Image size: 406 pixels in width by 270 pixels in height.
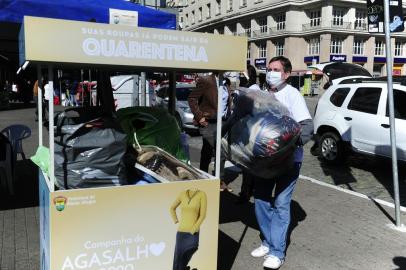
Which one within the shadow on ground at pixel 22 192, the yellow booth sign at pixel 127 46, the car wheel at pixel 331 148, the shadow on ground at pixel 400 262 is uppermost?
the yellow booth sign at pixel 127 46

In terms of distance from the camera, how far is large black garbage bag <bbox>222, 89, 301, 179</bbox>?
3.45 metres

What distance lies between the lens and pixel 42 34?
248 cm

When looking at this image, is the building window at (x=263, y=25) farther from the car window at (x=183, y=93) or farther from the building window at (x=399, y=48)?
the car window at (x=183, y=93)

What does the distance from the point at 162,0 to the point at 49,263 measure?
20.3 metres

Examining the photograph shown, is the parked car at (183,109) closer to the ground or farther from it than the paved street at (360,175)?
farther from it

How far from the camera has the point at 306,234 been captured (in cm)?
517

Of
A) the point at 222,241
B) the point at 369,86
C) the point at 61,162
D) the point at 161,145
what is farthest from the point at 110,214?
the point at 369,86

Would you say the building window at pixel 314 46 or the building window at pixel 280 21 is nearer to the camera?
the building window at pixel 314 46

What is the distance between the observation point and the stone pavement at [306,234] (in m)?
4.35

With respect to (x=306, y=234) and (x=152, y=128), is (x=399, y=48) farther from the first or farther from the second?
(x=152, y=128)

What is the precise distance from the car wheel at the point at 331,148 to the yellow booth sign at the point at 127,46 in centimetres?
677

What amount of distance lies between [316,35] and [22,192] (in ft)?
175

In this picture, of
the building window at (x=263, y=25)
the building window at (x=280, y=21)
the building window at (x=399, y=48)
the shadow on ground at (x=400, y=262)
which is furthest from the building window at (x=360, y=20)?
the shadow on ground at (x=400, y=262)

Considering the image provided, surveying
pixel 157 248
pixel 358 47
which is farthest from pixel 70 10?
pixel 358 47
